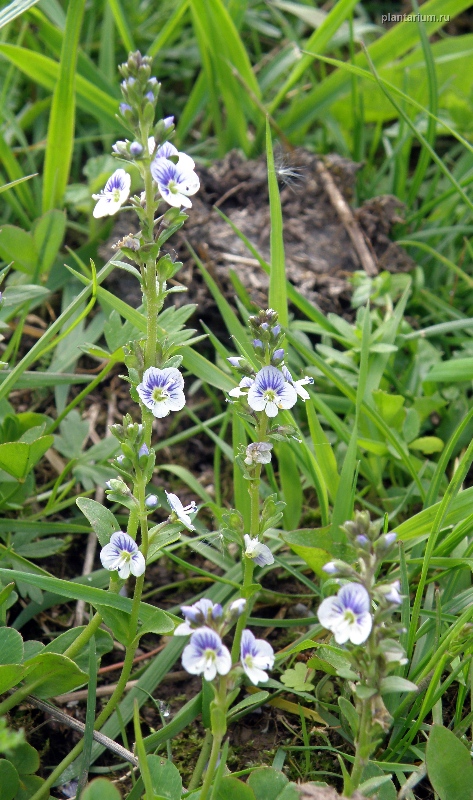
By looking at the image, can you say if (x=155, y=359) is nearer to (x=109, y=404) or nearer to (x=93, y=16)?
(x=109, y=404)

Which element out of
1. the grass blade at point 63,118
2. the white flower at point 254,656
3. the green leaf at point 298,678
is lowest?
the green leaf at point 298,678

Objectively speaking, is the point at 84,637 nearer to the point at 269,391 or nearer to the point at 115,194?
the point at 269,391

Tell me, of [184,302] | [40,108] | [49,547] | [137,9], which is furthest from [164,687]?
[137,9]

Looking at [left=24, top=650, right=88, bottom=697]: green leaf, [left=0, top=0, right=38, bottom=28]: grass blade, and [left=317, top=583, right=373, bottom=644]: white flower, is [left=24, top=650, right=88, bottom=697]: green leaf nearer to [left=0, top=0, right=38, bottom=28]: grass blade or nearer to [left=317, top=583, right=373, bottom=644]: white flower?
[left=317, top=583, right=373, bottom=644]: white flower

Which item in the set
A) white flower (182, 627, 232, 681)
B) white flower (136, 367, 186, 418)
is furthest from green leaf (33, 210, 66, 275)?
white flower (182, 627, 232, 681)

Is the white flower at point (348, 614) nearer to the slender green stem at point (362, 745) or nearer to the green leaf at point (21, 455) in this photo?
the slender green stem at point (362, 745)

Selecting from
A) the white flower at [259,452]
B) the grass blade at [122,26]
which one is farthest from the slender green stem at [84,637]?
the grass blade at [122,26]

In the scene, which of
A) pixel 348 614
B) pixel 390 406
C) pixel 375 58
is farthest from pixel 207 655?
pixel 375 58
